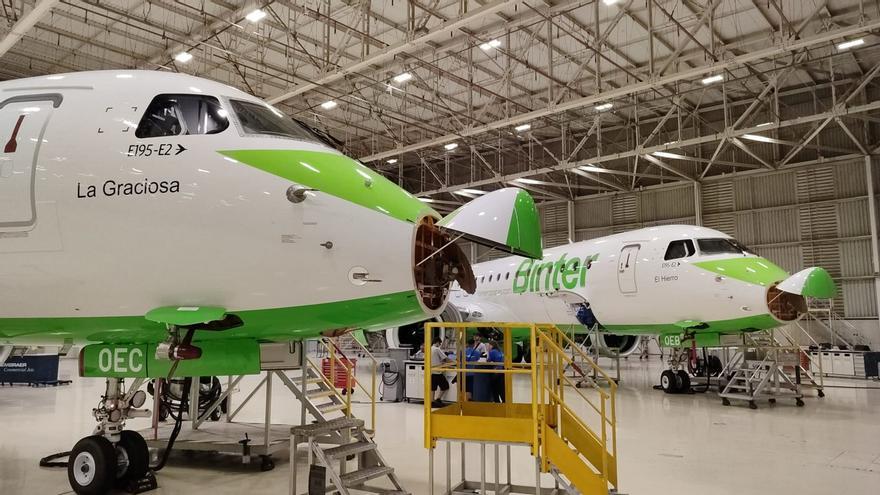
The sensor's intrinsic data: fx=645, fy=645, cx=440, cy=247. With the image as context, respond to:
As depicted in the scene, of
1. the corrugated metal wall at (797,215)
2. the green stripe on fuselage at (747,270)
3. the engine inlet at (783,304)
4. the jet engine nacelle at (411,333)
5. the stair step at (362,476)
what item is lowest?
the stair step at (362,476)

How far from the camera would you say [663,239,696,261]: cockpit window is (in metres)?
14.1

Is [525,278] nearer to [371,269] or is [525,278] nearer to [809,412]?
[809,412]

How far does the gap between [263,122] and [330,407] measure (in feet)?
→ 16.0

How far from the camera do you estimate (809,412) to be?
42.3 ft

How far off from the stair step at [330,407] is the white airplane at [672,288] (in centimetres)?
803

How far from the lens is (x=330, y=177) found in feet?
16.8

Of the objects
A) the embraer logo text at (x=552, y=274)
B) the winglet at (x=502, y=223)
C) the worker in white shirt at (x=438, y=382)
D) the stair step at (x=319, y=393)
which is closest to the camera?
the winglet at (x=502, y=223)

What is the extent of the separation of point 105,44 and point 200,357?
19.5m

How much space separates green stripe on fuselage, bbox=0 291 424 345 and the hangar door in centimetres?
90

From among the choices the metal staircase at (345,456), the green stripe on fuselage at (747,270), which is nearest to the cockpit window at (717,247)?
the green stripe on fuselage at (747,270)

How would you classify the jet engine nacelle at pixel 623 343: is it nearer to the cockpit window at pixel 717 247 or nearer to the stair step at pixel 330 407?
the cockpit window at pixel 717 247

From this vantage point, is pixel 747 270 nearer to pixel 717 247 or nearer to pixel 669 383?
pixel 717 247

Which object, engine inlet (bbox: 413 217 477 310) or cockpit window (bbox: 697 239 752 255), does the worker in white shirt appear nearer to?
cockpit window (bbox: 697 239 752 255)

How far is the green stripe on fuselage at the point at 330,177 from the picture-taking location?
5039 mm
